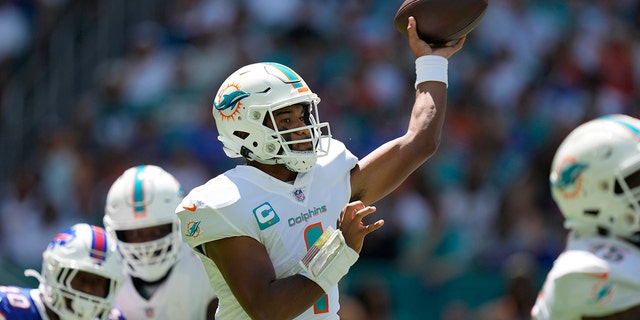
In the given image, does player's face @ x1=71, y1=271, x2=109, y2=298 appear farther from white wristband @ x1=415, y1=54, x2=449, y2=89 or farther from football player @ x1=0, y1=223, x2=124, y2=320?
white wristband @ x1=415, y1=54, x2=449, y2=89

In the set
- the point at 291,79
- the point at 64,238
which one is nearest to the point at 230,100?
the point at 291,79

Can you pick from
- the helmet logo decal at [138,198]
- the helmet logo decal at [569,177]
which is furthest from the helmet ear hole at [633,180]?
the helmet logo decal at [138,198]

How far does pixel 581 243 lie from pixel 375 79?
19.0 ft

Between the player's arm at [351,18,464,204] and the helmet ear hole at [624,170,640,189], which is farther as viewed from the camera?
the helmet ear hole at [624,170,640,189]

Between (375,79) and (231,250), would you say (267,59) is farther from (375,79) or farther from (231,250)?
(231,250)

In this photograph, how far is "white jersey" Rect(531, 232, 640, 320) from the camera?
14.4ft

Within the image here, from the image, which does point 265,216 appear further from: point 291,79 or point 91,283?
point 91,283

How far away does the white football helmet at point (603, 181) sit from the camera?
4.64 metres

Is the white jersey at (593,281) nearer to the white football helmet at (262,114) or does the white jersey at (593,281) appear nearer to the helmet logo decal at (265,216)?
the white football helmet at (262,114)

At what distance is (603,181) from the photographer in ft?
15.3

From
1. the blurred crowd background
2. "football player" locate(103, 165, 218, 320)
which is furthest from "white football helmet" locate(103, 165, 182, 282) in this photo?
the blurred crowd background

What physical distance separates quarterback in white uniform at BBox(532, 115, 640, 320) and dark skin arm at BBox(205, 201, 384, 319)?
1101 mm

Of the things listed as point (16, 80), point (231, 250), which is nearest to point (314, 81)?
point (16, 80)

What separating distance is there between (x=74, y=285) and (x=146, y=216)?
24.0 inches
